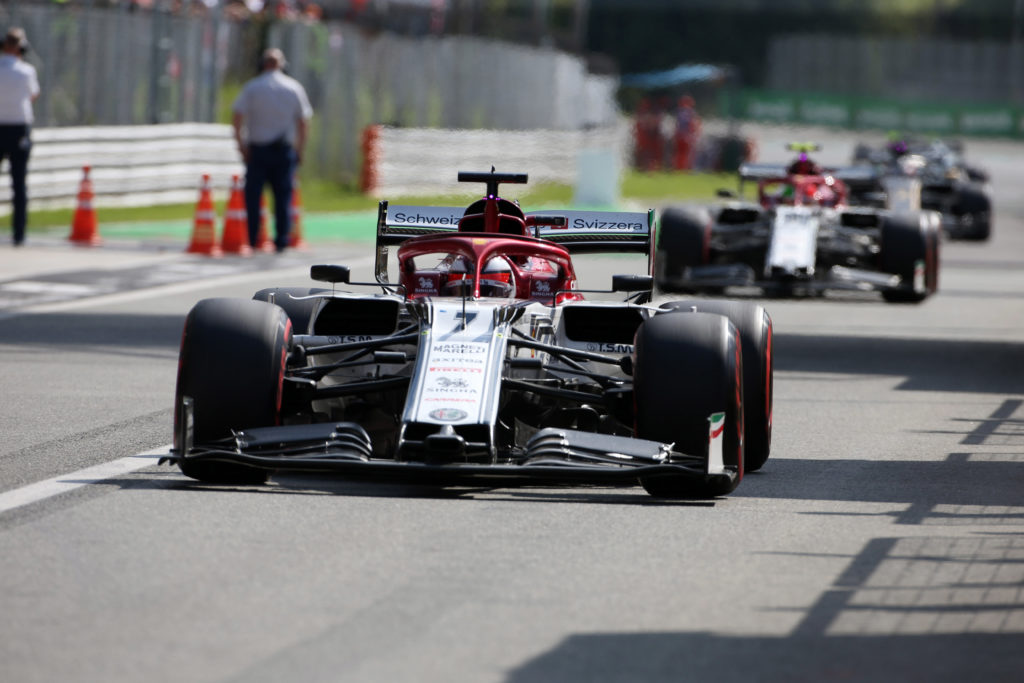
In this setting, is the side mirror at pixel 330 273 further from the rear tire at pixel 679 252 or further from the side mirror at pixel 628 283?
the rear tire at pixel 679 252

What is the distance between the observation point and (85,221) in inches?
810

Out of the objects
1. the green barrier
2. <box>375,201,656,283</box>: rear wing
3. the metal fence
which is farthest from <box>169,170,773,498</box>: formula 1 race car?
the green barrier

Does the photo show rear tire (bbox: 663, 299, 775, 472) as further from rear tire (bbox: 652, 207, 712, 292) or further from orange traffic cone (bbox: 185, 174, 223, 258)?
orange traffic cone (bbox: 185, 174, 223, 258)

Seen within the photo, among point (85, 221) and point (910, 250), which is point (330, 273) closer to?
point (910, 250)

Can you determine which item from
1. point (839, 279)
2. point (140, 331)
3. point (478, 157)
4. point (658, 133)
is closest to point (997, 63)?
point (658, 133)

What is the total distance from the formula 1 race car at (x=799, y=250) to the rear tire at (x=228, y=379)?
9.61 m

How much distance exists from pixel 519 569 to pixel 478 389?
145 cm

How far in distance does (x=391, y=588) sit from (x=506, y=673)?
1.03 meters

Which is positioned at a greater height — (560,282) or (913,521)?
(560,282)

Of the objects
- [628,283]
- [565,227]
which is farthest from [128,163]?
[628,283]

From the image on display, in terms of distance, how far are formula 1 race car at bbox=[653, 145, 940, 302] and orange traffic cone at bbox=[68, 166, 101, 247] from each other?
6.18 metres

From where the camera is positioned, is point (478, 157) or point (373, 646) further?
point (478, 157)

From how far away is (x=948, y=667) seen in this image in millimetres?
5355

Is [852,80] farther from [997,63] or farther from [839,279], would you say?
[839,279]
